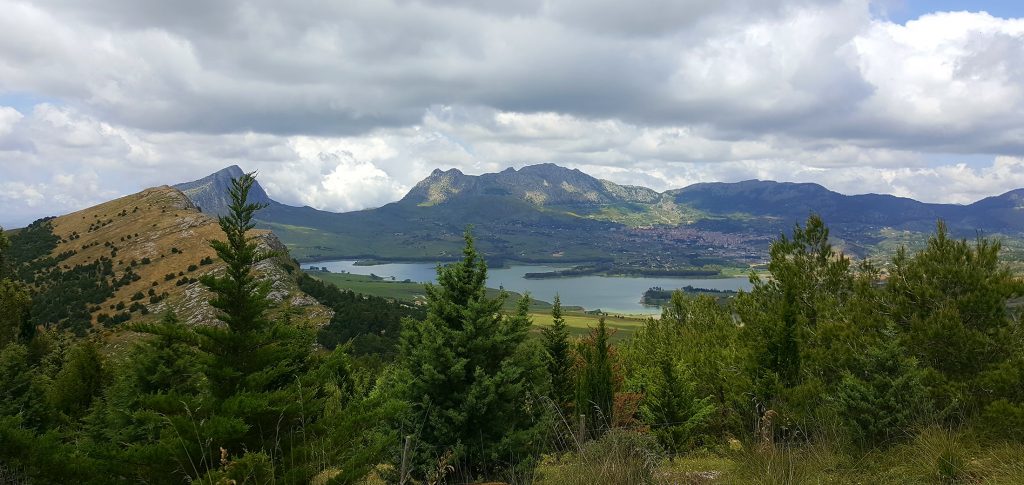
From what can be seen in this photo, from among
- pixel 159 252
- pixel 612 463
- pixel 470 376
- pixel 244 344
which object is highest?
pixel 244 344

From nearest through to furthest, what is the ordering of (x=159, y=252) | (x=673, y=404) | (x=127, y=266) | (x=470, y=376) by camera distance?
(x=470, y=376), (x=673, y=404), (x=127, y=266), (x=159, y=252)

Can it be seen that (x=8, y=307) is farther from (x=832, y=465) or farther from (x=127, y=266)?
(x=127, y=266)

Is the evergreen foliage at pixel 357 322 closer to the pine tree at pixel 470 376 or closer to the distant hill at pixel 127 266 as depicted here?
the distant hill at pixel 127 266

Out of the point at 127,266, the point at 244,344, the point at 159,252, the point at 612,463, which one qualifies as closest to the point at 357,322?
the point at 159,252

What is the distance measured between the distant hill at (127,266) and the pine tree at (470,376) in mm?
53977

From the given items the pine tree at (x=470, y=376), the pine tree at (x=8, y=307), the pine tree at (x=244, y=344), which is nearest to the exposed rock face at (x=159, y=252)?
the pine tree at (x=8, y=307)

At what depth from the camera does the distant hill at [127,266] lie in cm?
8488

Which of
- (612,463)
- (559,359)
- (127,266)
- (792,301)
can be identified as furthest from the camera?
(127,266)

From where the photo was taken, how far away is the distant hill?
3342 inches

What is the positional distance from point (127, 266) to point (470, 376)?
373 feet

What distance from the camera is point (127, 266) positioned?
10419 cm

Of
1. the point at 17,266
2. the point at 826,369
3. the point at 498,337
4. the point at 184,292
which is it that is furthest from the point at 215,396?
the point at 17,266

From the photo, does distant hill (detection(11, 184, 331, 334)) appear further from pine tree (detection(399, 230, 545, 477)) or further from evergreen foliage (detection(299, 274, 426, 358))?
pine tree (detection(399, 230, 545, 477))

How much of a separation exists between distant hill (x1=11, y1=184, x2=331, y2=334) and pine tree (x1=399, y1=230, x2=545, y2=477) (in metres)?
54.0
